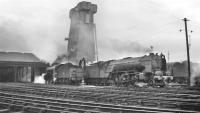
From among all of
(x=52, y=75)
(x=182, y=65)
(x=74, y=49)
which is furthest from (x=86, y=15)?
(x=182, y=65)

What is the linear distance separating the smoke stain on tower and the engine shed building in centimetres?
1267

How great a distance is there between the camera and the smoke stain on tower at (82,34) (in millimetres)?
54719

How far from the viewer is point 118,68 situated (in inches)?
1013

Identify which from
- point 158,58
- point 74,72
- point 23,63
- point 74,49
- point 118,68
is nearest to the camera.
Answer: point 158,58

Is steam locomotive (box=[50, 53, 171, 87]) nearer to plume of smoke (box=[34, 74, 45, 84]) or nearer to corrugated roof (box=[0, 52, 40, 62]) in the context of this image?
plume of smoke (box=[34, 74, 45, 84])

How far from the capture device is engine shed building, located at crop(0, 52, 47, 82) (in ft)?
136

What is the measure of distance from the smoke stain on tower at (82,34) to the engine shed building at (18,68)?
12668 mm

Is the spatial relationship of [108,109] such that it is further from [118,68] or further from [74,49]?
[74,49]

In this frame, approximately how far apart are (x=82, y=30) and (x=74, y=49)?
195 inches

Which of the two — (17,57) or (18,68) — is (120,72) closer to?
(18,68)

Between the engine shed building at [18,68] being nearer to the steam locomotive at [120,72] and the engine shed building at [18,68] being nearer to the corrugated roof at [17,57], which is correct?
the corrugated roof at [17,57]

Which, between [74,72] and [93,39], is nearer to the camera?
[74,72]

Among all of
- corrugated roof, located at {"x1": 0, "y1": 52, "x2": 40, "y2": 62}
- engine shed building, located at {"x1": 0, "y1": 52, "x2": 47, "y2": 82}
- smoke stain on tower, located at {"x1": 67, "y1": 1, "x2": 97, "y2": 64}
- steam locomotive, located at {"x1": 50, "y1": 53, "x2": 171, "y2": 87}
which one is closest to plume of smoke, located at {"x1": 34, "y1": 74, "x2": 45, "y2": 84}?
engine shed building, located at {"x1": 0, "y1": 52, "x2": 47, "y2": 82}

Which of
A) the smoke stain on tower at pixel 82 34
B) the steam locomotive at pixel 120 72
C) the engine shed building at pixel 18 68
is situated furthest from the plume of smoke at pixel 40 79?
the smoke stain on tower at pixel 82 34
